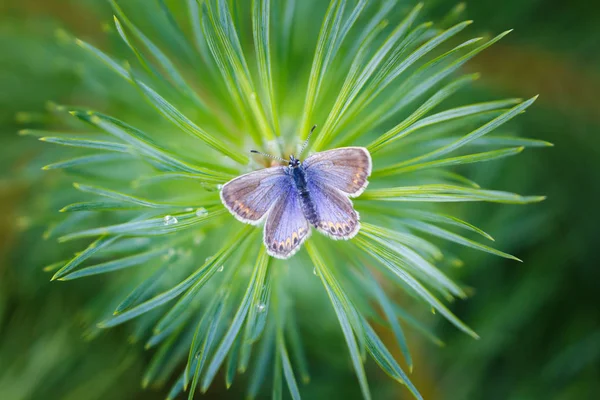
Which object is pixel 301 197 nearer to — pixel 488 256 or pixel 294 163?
pixel 294 163

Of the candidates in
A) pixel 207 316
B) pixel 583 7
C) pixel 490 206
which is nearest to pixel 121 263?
pixel 207 316

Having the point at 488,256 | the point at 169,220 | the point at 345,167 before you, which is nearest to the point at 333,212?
the point at 345,167

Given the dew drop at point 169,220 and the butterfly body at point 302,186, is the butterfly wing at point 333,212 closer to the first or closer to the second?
the butterfly body at point 302,186

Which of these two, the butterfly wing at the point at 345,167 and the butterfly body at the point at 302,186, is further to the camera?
the butterfly body at the point at 302,186

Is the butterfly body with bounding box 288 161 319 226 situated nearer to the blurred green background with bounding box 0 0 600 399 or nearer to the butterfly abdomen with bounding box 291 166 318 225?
the butterfly abdomen with bounding box 291 166 318 225

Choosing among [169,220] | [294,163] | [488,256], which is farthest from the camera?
[488,256]

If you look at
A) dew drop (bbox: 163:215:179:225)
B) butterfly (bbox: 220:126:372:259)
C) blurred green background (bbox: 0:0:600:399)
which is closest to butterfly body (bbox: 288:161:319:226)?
butterfly (bbox: 220:126:372:259)

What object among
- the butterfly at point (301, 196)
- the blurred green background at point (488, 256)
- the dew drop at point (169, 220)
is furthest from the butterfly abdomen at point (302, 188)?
the blurred green background at point (488, 256)
